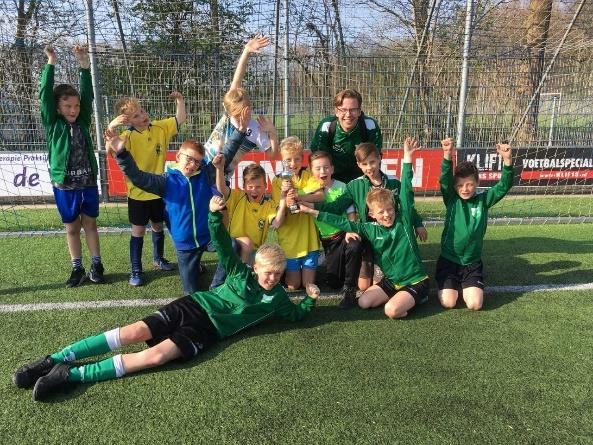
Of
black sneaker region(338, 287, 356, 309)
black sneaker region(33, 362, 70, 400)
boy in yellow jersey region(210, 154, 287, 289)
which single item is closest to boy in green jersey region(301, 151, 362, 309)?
black sneaker region(338, 287, 356, 309)

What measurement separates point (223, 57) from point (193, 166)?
474cm

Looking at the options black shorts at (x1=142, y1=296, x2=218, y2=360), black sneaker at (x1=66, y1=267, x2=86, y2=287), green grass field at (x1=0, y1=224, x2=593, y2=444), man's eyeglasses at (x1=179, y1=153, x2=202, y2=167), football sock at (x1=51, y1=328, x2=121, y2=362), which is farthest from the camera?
black sneaker at (x1=66, y1=267, x2=86, y2=287)

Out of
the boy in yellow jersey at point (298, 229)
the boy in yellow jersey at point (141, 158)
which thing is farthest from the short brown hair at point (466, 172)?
the boy in yellow jersey at point (141, 158)

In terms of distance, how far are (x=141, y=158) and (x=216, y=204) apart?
1.74 metres

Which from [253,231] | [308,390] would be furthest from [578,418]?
[253,231]

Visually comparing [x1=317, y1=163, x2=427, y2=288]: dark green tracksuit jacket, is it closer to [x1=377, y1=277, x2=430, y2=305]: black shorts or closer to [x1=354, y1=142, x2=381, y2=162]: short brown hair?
[x1=377, y1=277, x2=430, y2=305]: black shorts

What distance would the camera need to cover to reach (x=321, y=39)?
761 cm

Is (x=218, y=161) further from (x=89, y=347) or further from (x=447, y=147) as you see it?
(x=447, y=147)

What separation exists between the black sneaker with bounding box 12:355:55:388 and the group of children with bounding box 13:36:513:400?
4.03 feet

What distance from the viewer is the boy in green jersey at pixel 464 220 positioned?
3793 mm

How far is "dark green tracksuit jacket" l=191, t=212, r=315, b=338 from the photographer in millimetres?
3070

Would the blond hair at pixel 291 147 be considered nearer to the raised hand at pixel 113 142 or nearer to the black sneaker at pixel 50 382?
the raised hand at pixel 113 142

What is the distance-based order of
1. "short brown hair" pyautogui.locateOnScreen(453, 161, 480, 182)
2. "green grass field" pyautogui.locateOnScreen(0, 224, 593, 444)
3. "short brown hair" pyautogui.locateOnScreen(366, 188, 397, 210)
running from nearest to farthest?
"green grass field" pyautogui.locateOnScreen(0, 224, 593, 444) < "short brown hair" pyautogui.locateOnScreen(366, 188, 397, 210) < "short brown hair" pyautogui.locateOnScreen(453, 161, 480, 182)

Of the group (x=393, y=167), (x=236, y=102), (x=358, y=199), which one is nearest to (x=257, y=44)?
(x=236, y=102)
